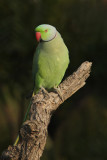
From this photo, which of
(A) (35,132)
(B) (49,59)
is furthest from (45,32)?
(A) (35,132)

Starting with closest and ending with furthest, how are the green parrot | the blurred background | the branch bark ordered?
the branch bark
the green parrot
the blurred background

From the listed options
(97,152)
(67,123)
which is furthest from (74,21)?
(97,152)

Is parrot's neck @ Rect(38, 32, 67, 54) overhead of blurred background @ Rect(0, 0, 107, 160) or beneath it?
beneath

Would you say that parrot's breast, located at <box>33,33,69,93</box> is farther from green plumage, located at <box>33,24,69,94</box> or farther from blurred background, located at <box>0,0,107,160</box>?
blurred background, located at <box>0,0,107,160</box>

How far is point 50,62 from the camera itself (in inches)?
119

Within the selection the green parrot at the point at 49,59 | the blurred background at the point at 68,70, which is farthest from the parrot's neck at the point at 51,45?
the blurred background at the point at 68,70

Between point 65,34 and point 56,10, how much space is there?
22.6 inches

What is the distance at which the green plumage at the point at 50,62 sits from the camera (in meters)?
2.99

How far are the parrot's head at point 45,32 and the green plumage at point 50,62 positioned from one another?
0.06 meters

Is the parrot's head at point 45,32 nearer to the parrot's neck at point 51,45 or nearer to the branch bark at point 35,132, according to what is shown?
the parrot's neck at point 51,45

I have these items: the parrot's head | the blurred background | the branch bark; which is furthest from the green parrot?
the blurred background

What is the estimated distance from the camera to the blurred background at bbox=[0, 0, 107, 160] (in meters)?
5.23

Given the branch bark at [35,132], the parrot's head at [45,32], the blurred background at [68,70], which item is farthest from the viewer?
the blurred background at [68,70]

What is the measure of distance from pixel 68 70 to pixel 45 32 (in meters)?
3.07
